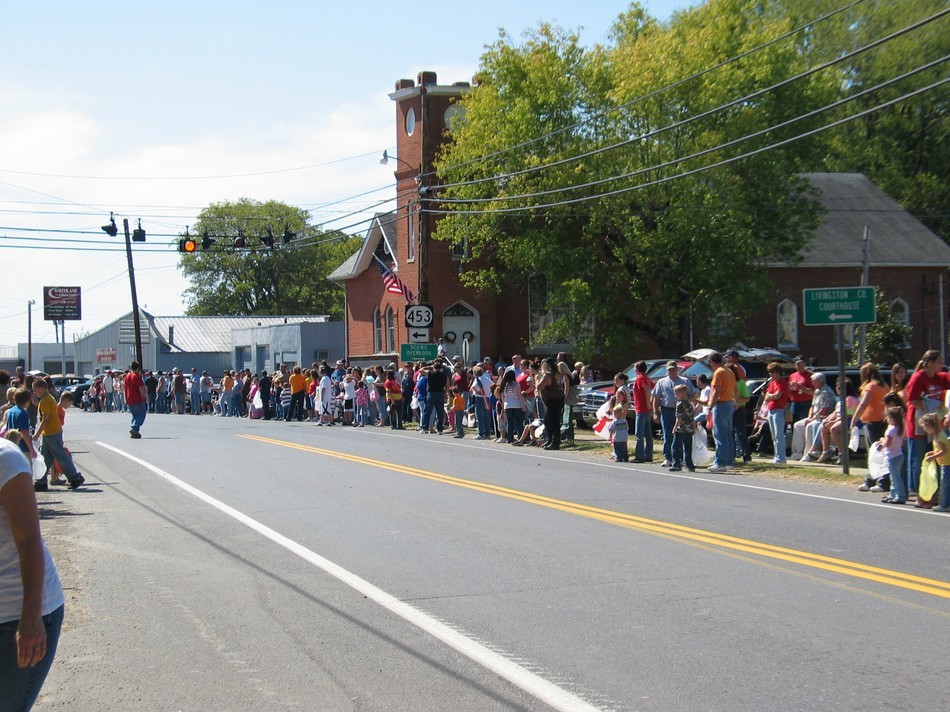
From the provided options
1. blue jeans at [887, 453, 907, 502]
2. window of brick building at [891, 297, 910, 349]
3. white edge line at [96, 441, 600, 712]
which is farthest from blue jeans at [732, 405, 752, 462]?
window of brick building at [891, 297, 910, 349]

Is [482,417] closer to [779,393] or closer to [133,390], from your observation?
[133,390]

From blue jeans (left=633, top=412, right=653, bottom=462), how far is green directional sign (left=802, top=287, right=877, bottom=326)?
3.68m

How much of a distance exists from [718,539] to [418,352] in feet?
81.9

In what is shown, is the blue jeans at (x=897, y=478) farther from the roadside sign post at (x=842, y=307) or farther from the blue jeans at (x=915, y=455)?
the roadside sign post at (x=842, y=307)

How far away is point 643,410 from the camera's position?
19984 mm

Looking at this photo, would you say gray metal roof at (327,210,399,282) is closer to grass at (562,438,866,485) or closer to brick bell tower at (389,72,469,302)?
brick bell tower at (389,72,469,302)

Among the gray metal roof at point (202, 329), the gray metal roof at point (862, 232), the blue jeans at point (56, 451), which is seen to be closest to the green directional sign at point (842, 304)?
the blue jeans at point (56, 451)

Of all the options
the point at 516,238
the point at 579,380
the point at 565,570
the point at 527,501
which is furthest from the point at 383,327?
the point at 565,570

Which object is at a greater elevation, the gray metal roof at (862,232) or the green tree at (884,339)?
the gray metal roof at (862,232)

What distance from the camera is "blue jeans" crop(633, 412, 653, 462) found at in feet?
66.1

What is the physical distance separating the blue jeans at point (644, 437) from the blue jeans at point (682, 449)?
1.31 meters

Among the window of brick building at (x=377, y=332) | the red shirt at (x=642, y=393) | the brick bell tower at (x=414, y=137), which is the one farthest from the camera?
the window of brick building at (x=377, y=332)

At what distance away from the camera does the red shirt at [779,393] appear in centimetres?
1903

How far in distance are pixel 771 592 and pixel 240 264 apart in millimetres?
94678
